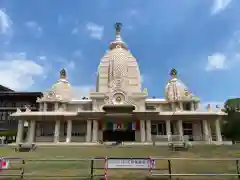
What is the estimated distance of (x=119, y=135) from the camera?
45594 millimetres

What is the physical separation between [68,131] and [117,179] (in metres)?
34.7

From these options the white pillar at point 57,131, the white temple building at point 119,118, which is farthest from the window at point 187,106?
the white pillar at point 57,131

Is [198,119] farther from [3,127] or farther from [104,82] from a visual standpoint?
[3,127]

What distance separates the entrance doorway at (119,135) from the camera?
45.2 meters

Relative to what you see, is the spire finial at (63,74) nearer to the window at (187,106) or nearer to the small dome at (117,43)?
the small dome at (117,43)

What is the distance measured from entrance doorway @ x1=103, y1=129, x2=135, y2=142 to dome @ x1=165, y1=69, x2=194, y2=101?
1253 cm

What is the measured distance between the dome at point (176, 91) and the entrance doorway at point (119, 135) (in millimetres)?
12534

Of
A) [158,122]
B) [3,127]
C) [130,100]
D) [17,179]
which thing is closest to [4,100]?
[3,127]

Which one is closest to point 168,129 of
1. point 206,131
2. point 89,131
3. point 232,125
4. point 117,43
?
point 206,131

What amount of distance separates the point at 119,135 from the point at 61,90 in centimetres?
1732

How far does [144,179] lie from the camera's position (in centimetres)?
1070

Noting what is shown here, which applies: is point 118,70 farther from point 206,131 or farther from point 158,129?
point 206,131

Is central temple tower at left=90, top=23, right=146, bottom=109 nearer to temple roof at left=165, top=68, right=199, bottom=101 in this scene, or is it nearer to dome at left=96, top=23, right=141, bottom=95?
dome at left=96, top=23, right=141, bottom=95

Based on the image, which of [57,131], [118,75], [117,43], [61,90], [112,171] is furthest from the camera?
[117,43]
